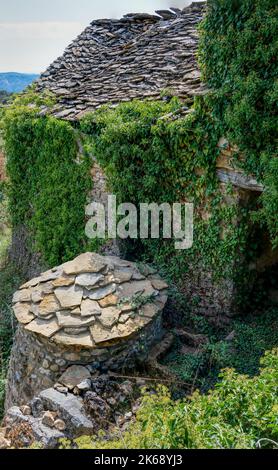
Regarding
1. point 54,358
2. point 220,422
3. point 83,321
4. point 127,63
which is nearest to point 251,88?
point 83,321

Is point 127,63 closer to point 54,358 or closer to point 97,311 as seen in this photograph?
point 97,311

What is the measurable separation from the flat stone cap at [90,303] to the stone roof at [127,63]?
111 inches

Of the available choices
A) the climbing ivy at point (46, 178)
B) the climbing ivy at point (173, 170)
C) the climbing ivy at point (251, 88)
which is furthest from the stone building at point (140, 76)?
the climbing ivy at point (46, 178)

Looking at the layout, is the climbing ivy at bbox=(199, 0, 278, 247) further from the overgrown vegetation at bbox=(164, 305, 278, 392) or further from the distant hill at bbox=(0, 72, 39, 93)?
the distant hill at bbox=(0, 72, 39, 93)

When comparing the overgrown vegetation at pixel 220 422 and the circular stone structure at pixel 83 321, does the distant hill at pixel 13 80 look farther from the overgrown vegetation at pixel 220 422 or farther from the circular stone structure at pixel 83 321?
the overgrown vegetation at pixel 220 422

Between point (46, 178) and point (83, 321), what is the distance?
5215mm

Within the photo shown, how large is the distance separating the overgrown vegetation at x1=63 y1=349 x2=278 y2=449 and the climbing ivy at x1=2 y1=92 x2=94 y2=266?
5.71 metres

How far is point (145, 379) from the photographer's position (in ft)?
20.0

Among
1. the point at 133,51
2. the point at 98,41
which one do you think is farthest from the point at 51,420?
the point at 98,41

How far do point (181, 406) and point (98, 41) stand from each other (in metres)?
11.6

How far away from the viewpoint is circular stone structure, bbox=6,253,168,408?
614cm

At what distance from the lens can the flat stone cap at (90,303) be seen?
6.12m

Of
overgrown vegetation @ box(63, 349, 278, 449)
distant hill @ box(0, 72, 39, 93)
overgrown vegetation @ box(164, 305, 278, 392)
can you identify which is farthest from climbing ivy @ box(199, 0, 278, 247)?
distant hill @ box(0, 72, 39, 93)
